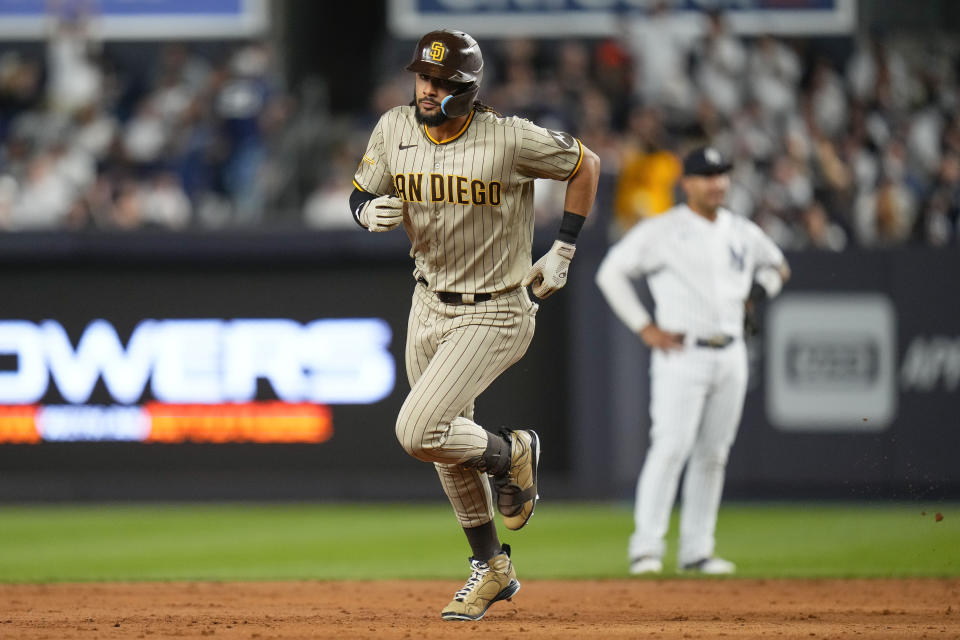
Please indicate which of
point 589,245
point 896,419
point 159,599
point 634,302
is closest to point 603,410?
point 589,245

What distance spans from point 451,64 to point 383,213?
63 cm

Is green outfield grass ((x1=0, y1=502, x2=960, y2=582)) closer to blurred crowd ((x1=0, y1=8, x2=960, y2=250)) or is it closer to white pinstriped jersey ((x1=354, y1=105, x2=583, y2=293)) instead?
blurred crowd ((x1=0, y1=8, x2=960, y2=250))

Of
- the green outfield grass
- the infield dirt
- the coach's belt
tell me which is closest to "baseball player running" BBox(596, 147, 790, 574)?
the coach's belt

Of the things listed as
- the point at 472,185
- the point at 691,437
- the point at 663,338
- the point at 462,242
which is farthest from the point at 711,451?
the point at 472,185

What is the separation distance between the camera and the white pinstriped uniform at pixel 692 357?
7.97 m

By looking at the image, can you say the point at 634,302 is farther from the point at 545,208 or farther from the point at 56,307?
the point at 56,307

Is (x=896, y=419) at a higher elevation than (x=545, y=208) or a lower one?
lower

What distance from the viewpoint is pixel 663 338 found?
8.02 metres

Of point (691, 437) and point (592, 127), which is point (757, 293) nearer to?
point (691, 437)

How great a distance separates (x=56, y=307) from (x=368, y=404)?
2.63 m

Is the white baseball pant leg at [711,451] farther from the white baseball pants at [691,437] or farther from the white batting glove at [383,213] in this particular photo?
the white batting glove at [383,213]

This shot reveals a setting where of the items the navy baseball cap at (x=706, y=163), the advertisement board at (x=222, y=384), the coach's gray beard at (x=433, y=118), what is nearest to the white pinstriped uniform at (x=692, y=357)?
the navy baseball cap at (x=706, y=163)

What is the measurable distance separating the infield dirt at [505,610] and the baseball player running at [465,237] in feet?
1.68

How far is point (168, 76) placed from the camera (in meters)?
16.0
